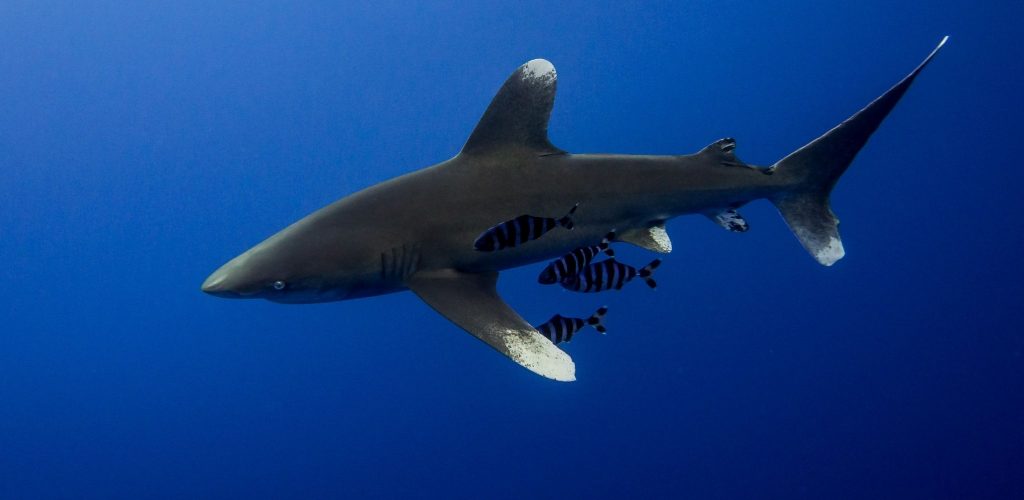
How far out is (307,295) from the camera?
3455 mm

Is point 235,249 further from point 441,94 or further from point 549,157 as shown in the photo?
point 549,157

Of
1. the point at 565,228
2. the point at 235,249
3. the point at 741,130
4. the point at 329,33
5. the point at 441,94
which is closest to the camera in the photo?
the point at 565,228

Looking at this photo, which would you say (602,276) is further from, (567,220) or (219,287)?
(219,287)

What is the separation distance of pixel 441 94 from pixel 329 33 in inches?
156

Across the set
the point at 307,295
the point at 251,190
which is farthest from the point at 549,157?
the point at 251,190

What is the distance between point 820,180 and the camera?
4566 millimetres

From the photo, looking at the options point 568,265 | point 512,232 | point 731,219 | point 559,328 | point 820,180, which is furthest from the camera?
point 820,180

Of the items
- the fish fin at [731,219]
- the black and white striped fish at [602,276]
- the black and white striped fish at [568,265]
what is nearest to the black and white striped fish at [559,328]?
the black and white striped fish at [602,276]

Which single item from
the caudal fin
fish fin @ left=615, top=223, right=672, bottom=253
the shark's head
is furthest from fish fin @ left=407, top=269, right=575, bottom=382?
the caudal fin

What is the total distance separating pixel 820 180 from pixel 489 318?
2638 mm

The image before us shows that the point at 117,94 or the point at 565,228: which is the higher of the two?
the point at 117,94

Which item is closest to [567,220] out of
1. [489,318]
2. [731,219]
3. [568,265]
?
[568,265]

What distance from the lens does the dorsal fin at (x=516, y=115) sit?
3818 mm

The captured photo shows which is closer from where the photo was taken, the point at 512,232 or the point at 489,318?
the point at 512,232
